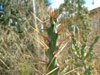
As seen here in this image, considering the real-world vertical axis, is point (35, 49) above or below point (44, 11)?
below

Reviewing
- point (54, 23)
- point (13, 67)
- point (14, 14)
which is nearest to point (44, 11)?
point (14, 14)

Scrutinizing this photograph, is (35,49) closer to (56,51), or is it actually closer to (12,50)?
(12,50)

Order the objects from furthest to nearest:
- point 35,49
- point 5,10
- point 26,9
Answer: point 26,9
point 5,10
point 35,49

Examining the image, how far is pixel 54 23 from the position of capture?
982mm

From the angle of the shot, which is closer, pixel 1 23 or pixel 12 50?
pixel 12 50

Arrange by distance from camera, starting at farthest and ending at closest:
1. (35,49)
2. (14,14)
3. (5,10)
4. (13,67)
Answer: (14,14) → (5,10) → (35,49) → (13,67)

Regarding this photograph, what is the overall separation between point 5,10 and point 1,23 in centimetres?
41

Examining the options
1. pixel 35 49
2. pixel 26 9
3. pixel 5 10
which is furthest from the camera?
pixel 26 9

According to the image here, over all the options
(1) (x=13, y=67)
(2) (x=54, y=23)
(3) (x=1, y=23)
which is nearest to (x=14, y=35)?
(3) (x=1, y=23)

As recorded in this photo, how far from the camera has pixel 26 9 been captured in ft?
16.6

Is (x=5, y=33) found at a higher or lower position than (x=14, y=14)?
lower

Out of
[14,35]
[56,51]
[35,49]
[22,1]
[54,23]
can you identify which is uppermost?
[22,1]

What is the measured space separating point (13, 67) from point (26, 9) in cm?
212

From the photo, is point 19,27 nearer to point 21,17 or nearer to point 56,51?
point 21,17
